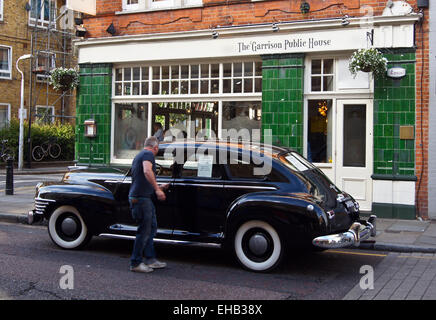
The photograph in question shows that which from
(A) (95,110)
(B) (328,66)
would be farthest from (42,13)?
(B) (328,66)

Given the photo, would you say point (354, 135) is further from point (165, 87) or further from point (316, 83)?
point (165, 87)

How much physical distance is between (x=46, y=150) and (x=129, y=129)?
14.2 m

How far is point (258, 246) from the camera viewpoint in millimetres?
6750

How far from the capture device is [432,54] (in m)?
10.8

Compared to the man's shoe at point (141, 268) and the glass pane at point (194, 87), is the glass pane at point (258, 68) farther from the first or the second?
the man's shoe at point (141, 268)

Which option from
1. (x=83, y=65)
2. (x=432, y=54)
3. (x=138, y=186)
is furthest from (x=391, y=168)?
(x=83, y=65)

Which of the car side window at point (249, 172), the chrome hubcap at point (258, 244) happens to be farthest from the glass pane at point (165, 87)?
the chrome hubcap at point (258, 244)

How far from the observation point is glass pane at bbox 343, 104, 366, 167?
38.1 ft

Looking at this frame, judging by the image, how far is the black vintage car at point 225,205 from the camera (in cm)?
659

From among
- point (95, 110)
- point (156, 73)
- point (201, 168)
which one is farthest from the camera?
point (95, 110)

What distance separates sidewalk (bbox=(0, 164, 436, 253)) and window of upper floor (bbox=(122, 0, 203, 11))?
586 centimetres

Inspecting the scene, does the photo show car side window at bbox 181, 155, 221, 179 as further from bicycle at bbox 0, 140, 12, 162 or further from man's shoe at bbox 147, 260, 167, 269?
bicycle at bbox 0, 140, 12, 162

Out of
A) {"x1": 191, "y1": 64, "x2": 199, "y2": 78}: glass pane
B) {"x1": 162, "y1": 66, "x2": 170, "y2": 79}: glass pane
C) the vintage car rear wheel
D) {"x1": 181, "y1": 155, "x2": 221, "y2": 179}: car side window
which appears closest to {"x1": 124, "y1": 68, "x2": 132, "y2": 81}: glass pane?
{"x1": 162, "y1": 66, "x2": 170, "y2": 79}: glass pane

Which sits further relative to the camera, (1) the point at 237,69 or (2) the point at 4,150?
(2) the point at 4,150
